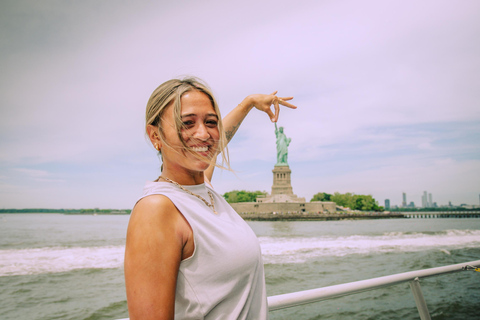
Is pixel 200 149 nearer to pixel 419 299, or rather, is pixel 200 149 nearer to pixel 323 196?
pixel 419 299

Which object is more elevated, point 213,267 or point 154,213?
point 154,213

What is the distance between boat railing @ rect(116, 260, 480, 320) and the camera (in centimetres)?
147

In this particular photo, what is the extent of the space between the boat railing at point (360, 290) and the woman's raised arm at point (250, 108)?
30.6 inches

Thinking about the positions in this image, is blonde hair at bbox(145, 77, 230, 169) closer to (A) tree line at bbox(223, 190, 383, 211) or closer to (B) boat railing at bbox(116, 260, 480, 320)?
(B) boat railing at bbox(116, 260, 480, 320)

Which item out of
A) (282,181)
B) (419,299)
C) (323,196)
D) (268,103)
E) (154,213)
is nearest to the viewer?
(154,213)

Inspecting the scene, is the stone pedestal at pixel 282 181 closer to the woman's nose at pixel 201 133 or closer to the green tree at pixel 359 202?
the green tree at pixel 359 202

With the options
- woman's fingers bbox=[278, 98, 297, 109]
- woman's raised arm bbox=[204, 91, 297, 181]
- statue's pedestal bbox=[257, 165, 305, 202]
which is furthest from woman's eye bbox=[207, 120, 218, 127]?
statue's pedestal bbox=[257, 165, 305, 202]

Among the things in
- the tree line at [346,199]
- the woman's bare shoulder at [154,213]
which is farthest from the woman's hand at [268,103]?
the tree line at [346,199]

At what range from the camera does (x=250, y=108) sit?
1720mm

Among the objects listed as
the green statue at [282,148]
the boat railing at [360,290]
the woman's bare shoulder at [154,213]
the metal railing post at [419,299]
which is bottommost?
the metal railing post at [419,299]

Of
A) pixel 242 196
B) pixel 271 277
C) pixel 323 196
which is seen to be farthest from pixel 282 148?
pixel 271 277

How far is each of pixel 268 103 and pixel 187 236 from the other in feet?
3.17

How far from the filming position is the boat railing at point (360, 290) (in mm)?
1473

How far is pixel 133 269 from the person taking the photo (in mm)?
779
